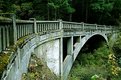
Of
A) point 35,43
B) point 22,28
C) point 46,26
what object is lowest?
point 35,43

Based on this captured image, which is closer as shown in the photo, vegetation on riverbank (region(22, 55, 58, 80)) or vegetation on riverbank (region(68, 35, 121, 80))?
vegetation on riverbank (region(22, 55, 58, 80))

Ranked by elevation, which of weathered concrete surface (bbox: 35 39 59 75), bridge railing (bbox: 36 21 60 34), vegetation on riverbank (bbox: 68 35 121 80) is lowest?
vegetation on riverbank (bbox: 68 35 121 80)

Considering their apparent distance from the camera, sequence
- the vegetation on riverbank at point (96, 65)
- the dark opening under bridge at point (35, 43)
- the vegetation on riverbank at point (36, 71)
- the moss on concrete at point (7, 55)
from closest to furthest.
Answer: the moss on concrete at point (7, 55)
the dark opening under bridge at point (35, 43)
the vegetation on riverbank at point (36, 71)
the vegetation on riverbank at point (96, 65)

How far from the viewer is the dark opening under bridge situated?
6.48 meters

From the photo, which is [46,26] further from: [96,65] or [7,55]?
[96,65]

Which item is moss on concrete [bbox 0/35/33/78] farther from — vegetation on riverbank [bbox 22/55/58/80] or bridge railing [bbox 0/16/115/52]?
vegetation on riverbank [bbox 22/55/58/80]

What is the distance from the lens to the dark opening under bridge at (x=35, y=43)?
6479 mm

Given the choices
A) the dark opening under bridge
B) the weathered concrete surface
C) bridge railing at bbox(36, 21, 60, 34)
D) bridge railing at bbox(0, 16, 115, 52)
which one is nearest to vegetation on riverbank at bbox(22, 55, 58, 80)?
the dark opening under bridge

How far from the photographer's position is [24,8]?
85.4 feet

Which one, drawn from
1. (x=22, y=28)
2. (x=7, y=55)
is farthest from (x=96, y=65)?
(x=7, y=55)

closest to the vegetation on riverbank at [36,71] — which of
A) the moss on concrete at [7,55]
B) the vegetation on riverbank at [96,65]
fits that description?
the moss on concrete at [7,55]

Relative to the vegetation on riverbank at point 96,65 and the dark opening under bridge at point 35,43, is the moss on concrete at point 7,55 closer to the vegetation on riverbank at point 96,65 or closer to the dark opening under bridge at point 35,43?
the dark opening under bridge at point 35,43

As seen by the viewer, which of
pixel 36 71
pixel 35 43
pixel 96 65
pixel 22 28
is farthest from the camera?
pixel 96 65

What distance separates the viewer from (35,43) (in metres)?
10.2
